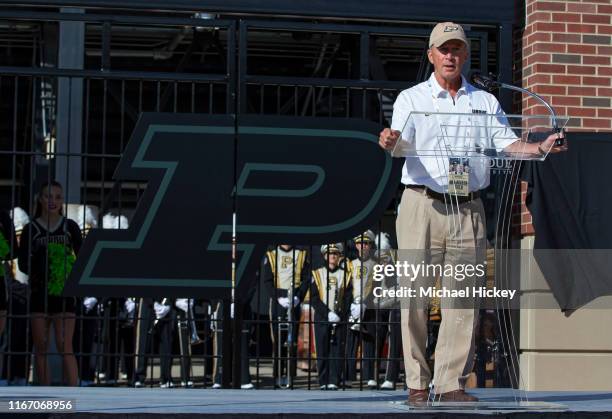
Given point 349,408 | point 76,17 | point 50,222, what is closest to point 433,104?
point 349,408

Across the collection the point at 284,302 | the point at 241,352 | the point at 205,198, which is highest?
the point at 205,198

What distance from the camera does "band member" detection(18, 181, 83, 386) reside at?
10.0m

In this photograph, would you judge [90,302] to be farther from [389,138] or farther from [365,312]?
[389,138]

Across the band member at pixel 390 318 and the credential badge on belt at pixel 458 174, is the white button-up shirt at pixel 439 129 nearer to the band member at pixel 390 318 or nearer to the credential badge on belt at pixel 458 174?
the credential badge on belt at pixel 458 174

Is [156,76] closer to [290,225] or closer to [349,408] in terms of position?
[290,225]

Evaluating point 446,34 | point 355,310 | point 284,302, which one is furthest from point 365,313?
point 446,34

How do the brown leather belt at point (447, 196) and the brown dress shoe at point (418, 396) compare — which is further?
the brown leather belt at point (447, 196)

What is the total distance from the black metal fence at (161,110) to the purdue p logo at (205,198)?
237mm

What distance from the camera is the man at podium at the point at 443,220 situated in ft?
21.9

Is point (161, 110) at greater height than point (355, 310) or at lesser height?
greater

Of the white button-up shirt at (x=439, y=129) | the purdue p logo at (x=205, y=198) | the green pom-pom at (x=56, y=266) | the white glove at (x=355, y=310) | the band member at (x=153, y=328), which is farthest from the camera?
the white glove at (x=355, y=310)

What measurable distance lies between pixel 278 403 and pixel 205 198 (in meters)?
2.82

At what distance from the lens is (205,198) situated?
9531mm

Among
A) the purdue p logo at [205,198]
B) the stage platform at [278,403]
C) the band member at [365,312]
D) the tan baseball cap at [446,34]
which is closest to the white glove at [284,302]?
the band member at [365,312]
